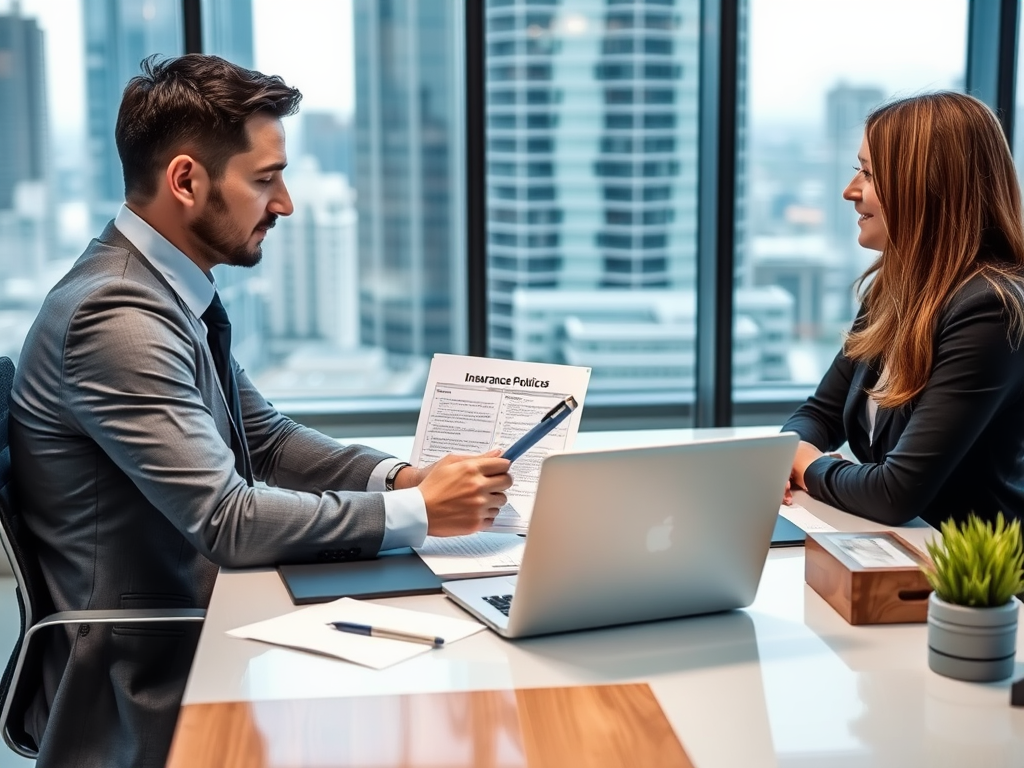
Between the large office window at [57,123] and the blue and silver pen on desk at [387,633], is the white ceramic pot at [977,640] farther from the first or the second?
the large office window at [57,123]

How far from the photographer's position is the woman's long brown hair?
1.96 m

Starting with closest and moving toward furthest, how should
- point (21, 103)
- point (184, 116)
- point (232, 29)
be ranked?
point (184, 116)
point (21, 103)
point (232, 29)

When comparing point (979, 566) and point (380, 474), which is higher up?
point (979, 566)

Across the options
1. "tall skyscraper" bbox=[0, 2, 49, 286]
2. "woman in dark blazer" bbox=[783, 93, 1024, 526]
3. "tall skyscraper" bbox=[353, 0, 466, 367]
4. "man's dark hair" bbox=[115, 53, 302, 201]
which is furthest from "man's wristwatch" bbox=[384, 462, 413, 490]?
"tall skyscraper" bbox=[0, 2, 49, 286]

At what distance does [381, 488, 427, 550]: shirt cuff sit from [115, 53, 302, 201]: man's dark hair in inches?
24.1

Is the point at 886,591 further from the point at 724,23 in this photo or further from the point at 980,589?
the point at 724,23

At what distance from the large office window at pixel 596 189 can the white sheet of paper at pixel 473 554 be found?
220 cm

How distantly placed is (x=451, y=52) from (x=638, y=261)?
98cm

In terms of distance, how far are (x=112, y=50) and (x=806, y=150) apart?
2.39 meters

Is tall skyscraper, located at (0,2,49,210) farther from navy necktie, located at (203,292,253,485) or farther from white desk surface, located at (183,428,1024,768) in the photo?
white desk surface, located at (183,428,1024,768)

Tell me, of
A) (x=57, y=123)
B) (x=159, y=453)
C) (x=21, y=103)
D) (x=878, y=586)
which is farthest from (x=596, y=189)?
(x=878, y=586)

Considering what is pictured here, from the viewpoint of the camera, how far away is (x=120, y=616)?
154cm

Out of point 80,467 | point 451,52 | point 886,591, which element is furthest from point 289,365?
point 886,591

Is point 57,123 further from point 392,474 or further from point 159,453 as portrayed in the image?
point 159,453
